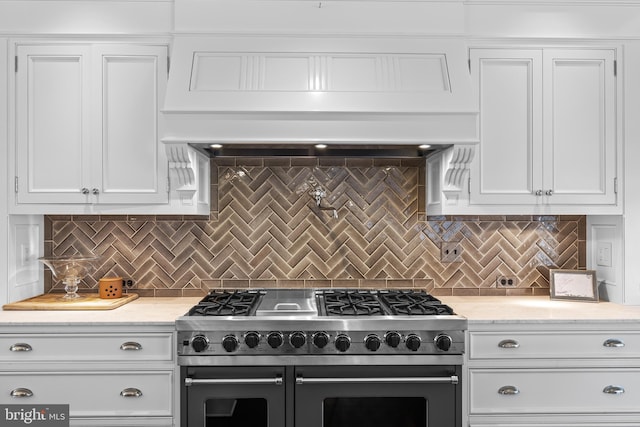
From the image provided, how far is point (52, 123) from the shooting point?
95.1 inches

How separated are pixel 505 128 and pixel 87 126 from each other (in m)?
2.22

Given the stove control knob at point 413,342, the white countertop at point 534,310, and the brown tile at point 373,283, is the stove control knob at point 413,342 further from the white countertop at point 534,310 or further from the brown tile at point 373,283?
the brown tile at point 373,283

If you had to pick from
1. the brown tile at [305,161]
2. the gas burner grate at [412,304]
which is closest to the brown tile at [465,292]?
the gas burner grate at [412,304]

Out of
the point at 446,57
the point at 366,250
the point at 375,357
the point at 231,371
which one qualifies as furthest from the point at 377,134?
the point at 231,371

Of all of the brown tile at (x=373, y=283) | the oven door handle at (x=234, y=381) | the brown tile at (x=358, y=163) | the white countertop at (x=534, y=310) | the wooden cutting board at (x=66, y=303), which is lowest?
the oven door handle at (x=234, y=381)

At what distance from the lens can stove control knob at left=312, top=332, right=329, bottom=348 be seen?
2.06m

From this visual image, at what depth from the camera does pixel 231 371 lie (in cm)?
208

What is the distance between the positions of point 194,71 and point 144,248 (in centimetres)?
114

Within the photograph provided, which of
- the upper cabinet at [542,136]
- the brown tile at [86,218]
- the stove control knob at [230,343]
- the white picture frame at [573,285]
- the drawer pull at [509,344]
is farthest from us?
the brown tile at [86,218]

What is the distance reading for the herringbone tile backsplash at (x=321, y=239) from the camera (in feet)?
9.18

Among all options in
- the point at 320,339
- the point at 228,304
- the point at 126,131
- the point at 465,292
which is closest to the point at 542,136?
the point at 465,292

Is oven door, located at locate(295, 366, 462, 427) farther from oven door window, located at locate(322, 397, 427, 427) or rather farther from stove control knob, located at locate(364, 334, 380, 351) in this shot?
stove control knob, located at locate(364, 334, 380, 351)

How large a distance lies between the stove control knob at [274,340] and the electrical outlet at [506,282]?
1507 millimetres

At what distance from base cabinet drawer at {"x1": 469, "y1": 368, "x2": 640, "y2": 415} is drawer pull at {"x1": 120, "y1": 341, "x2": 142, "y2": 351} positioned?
5.11ft
